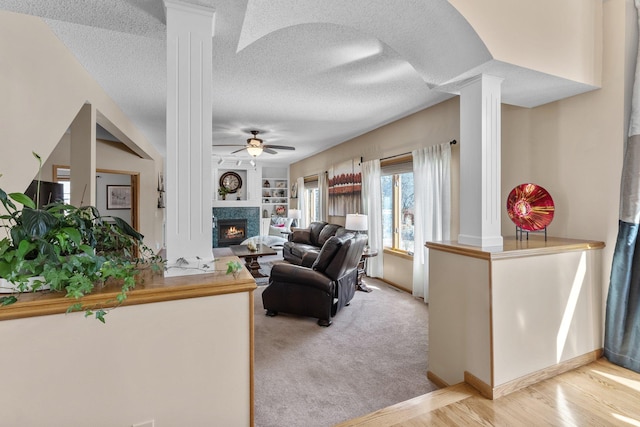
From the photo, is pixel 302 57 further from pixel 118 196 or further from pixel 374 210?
pixel 118 196

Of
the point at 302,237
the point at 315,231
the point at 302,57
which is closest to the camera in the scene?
the point at 302,57

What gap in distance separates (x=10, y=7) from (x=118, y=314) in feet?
5.54

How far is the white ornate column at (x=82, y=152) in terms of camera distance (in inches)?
126

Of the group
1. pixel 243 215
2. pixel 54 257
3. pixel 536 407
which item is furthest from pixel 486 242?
pixel 243 215

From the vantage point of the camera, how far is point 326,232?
20.2 feet

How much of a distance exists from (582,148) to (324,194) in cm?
510

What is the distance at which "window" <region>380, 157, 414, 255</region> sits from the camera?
15.6ft

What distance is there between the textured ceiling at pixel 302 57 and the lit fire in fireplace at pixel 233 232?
4452 millimetres

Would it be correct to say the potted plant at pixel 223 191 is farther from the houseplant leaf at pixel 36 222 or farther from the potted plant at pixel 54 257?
the houseplant leaf at pixel 36 222

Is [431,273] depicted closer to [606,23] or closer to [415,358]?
[415,358]

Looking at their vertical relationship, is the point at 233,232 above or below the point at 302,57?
below

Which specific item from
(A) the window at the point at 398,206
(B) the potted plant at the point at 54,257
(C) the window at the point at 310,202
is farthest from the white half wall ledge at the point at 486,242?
(C) the window at the point at 310,202

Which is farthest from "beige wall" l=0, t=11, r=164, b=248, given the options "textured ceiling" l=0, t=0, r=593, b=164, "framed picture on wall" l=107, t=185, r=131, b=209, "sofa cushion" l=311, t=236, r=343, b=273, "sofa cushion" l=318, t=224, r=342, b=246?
"framed picture on wall" l=107, t=185, r=131, b=209

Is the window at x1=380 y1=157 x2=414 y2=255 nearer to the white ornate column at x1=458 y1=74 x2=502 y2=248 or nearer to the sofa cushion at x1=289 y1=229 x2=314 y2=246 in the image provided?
the sofa cushion at x1=289 y1=229 x2=314 y2=246
